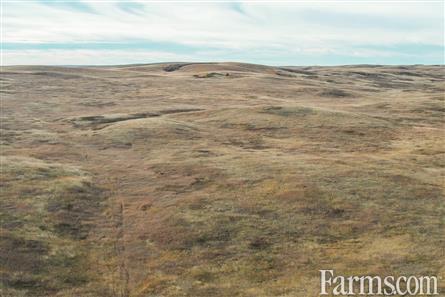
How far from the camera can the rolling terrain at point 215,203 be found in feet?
133

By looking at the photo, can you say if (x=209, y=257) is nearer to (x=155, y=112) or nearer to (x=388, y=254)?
(x=388, y=254)

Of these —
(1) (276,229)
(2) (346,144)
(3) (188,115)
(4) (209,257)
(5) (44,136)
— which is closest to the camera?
(4) (209,257)

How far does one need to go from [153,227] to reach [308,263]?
1516cm

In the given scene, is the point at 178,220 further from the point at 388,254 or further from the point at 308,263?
the point at 388,254

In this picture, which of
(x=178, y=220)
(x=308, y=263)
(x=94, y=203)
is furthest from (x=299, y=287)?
(x=94, y=203)

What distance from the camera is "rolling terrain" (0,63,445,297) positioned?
40.6 m

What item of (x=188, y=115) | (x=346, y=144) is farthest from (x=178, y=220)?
(x=188, y=115)

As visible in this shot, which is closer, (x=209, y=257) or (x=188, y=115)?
(x=209, y=257)

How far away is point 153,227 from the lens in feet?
162

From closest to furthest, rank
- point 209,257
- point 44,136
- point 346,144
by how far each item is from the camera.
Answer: point 209,257 → point 346,144 → point 44,136

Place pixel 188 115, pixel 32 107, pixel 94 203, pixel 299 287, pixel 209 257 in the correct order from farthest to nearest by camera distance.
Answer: pixel 32 107 → pixel 188 115 → pixel 94 203 → pixel 209 257 → pixel 299 287

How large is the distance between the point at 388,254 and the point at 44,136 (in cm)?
6417

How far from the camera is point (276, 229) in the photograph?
1885 inches

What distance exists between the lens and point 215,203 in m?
54.7
